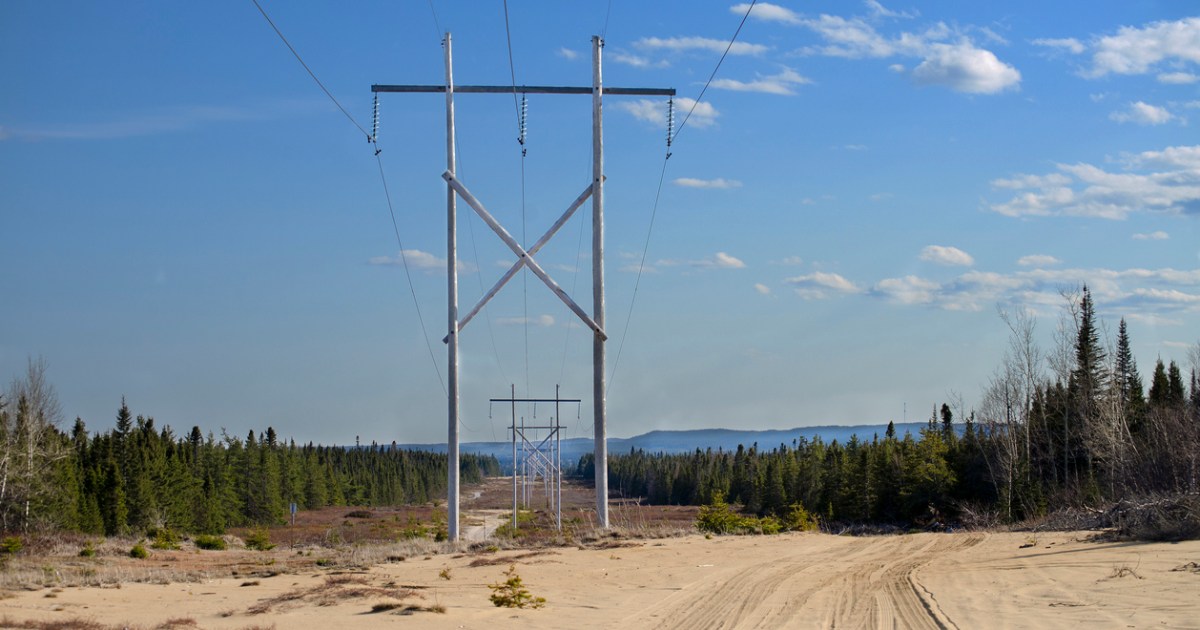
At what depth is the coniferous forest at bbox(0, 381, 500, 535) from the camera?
5534cm

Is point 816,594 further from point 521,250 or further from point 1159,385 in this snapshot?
point 1159,385

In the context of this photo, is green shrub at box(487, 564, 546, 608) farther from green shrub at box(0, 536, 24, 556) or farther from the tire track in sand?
green shrub at box(0, 536, 24, 556)

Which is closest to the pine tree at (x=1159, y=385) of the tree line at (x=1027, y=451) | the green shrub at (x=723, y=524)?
the tree line at (x=1027, y=451)

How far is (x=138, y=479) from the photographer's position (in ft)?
240

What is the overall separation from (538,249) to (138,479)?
5616cm

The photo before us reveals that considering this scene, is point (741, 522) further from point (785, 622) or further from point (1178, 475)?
point (785, 622)

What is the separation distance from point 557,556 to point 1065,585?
10.5 meters

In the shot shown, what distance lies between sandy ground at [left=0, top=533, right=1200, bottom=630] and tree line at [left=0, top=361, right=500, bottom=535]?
2925cm

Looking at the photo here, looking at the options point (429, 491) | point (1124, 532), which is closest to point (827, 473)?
point (1124, 532)

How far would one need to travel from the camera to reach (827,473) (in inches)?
3216

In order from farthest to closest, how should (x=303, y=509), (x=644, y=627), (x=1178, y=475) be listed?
(x=303, y=509)
(x=1178, y=475)
(x=644, y=627)

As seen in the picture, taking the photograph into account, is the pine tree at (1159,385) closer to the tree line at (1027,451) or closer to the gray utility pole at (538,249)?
the tree line at (1027,451)

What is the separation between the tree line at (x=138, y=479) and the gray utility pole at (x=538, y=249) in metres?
24.9

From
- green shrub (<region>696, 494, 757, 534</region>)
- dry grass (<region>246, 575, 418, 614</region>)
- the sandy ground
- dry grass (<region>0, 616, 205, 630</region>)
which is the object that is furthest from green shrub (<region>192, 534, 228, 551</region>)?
dry grass (<region>0, 616, 205, 630</region>)
